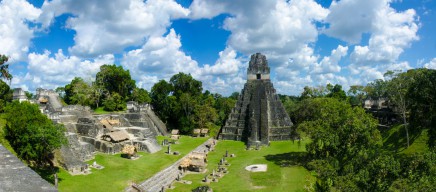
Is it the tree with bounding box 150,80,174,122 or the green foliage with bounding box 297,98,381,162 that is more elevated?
the tree with bounding box 150,80,174,122

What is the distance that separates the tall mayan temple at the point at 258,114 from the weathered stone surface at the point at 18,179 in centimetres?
3199

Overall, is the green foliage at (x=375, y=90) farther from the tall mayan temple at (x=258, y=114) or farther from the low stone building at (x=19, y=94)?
the low stone building at (x=19, y=94)

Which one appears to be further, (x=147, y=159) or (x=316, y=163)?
(x=147, y=159)

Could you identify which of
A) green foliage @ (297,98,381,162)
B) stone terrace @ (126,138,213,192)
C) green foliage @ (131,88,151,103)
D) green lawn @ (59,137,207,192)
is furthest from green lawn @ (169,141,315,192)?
green foliage @ (131,88,151,103)

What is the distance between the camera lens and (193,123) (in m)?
57.7

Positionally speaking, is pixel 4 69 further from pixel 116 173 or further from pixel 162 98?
pixel 162 98

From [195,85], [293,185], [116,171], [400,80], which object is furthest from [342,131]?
[195,85]

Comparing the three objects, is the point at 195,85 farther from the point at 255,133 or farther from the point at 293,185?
the point at 293,185

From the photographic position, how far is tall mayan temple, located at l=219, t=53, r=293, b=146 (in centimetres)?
4606

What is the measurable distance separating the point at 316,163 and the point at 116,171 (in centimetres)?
1725

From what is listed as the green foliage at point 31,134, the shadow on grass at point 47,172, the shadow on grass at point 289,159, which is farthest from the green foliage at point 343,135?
the shadow on grass at point 47,172

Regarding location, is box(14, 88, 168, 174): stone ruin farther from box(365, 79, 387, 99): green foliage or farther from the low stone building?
box(365, 79, 387, 99): green foliage

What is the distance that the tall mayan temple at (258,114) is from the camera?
151 ft

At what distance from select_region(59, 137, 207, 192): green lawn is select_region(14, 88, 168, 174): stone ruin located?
1227 millimetres
